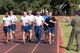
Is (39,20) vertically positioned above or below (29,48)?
above

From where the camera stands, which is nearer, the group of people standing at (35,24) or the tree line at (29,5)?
the group of people standing at (35,24)

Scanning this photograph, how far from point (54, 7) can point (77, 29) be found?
2462 inches

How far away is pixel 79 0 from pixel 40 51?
200ft

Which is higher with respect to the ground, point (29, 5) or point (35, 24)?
point (35, 24)

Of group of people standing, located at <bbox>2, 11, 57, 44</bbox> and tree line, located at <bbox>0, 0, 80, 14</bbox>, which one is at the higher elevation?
group of people standing, located at <bbox>2, 11, 57, 44</bbox>

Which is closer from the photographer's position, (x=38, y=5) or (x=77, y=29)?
(x=77, y=29)

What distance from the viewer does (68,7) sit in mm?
75500

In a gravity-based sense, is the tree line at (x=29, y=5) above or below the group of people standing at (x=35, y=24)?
below

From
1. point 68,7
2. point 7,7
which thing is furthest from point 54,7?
point 7,7

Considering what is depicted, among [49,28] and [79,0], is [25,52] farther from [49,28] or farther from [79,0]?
[79,0]

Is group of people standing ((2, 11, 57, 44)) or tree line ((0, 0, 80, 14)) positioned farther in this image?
tree line ((0, 0, 80, 14))

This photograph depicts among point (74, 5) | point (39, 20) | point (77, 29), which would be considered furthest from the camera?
point (74, 5)

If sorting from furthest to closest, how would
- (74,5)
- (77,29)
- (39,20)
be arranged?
(74,5) → (39,20) → (77,29)

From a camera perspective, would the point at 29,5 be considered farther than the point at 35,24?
Yes
